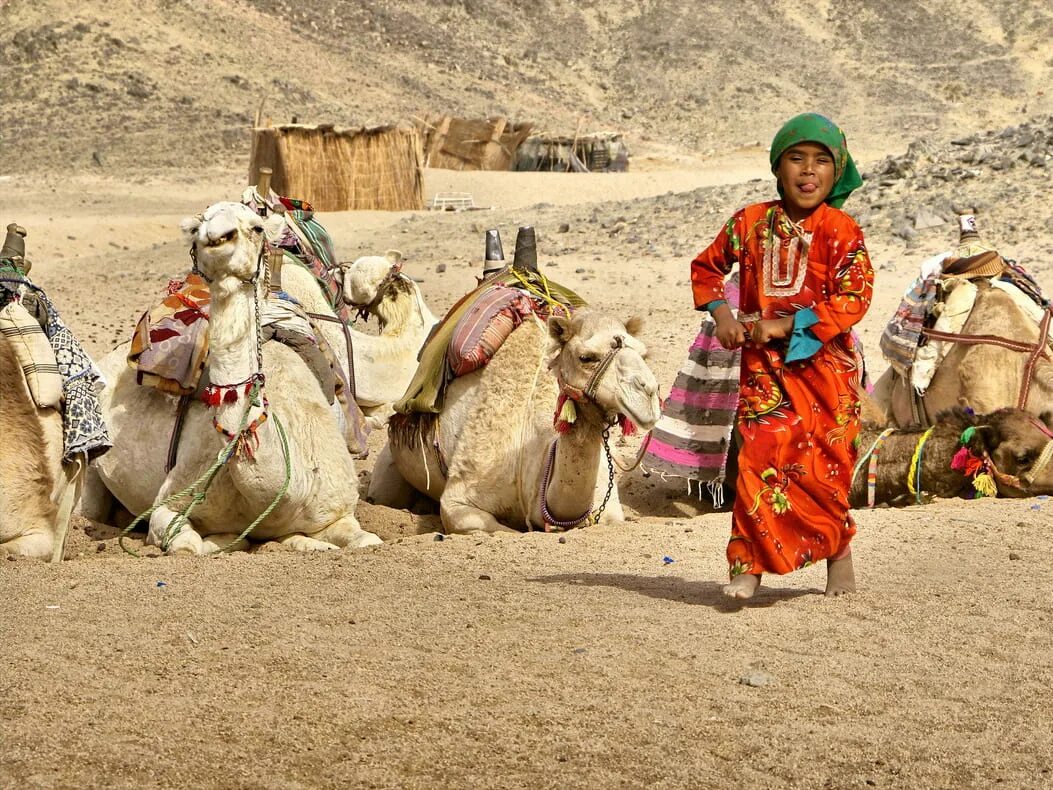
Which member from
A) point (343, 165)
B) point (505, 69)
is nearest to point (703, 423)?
point (343, 165)

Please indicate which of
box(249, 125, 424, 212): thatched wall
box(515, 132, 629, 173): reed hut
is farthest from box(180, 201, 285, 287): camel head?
box(515, 132, 629, 173): reed hut

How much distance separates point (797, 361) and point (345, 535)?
2.63 m

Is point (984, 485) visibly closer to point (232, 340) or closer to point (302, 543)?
point (302, 543)

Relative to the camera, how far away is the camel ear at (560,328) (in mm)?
6020

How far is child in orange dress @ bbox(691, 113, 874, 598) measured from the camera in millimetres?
4559

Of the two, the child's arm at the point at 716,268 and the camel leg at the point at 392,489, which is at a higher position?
the child's arm at the point at 716,268

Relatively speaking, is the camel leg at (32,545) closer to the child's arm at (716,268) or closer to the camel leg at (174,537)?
the camel leg at (174,537)

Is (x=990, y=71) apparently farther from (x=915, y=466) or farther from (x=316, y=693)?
(x=316, y=693)

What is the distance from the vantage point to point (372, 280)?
31.3 ft

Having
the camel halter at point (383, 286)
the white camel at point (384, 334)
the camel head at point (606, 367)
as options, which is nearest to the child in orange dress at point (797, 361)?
the camel head at point (606, 367)

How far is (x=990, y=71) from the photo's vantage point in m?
51.7

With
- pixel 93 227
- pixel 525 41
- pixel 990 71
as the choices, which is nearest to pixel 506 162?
pixel 93 227

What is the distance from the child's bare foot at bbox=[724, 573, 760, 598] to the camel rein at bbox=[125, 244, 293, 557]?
220 centimetres

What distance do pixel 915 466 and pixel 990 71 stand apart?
158ft
